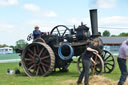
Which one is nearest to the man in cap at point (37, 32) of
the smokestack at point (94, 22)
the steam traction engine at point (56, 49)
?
the steam traction engine at point (56, 49)

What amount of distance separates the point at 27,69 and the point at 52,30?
6.85 feet

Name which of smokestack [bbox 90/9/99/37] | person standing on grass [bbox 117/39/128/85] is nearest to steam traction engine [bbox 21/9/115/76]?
smokestack [bbox 90/9/99/37]

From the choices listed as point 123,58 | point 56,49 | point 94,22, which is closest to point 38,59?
point 56,49

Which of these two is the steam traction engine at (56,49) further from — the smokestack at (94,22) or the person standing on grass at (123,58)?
the person standing on grass at (123,58)

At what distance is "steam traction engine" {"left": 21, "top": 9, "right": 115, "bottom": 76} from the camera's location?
1054 cm

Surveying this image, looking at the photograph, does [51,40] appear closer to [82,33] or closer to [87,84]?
[82,33]

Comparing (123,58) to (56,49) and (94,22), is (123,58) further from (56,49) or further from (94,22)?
(56,49)

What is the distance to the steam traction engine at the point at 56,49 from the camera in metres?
10.5

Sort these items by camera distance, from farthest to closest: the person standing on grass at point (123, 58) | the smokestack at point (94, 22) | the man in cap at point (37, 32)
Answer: the man in cap at point (37, 32)
the smokestack at point (94, 22)
the person standing on grass at point (123, 58)

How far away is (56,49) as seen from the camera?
1132cm

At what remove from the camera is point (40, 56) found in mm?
10938

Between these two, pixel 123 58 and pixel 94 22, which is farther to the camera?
pixel 94 22

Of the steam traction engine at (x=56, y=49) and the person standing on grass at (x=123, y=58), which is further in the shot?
the steam traction engine at (x=56, y=49)

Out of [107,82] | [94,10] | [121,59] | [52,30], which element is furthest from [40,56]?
[121,59]
